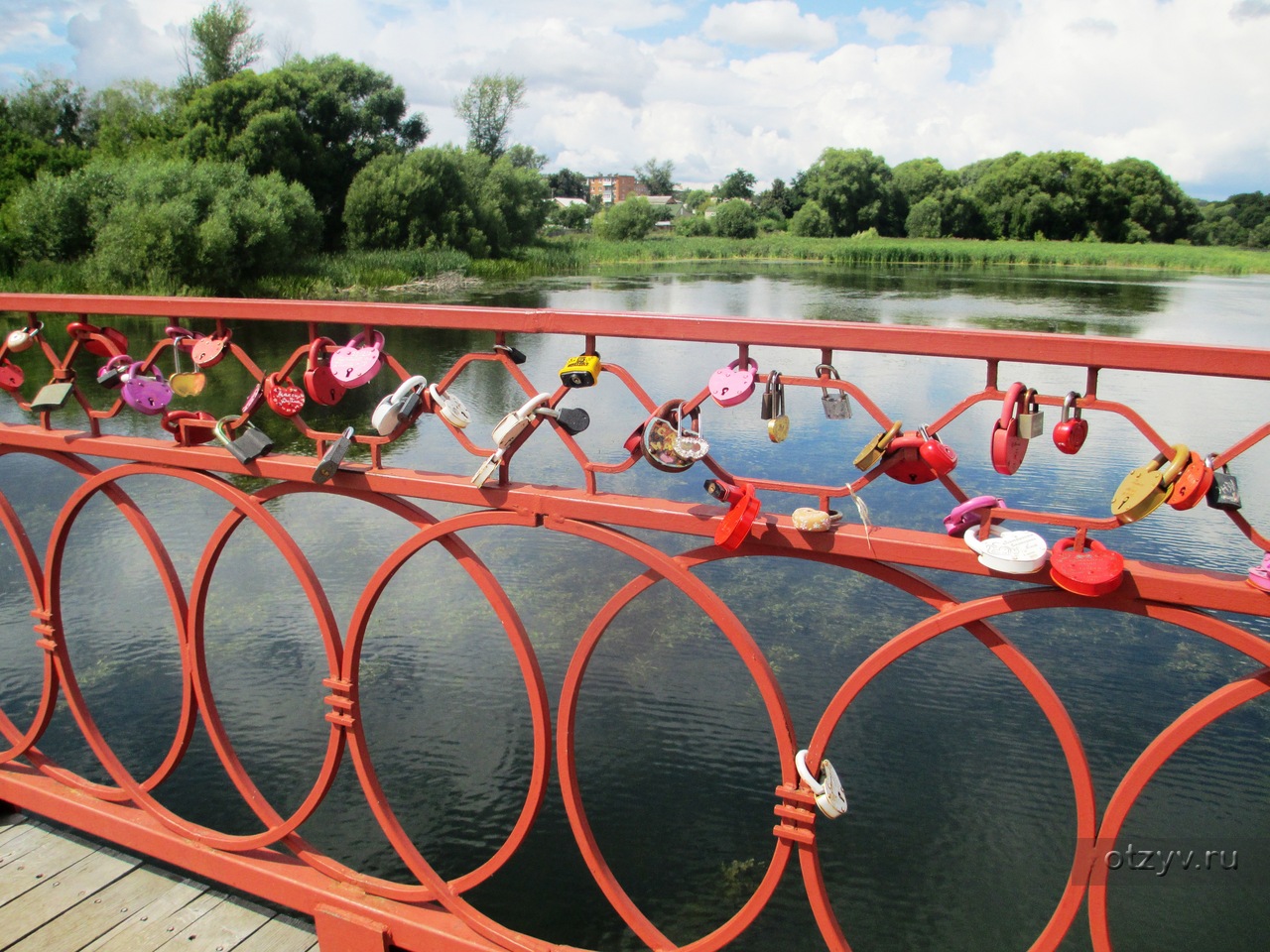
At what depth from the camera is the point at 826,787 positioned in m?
1.58

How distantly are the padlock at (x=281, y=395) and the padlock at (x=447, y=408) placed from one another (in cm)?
32

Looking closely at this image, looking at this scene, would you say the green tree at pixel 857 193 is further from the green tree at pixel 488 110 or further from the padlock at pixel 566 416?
the padlock at pixel 566 416

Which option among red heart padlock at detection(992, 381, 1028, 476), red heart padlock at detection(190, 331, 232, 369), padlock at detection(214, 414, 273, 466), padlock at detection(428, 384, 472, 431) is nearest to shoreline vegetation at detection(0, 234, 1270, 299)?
red heart padlock at detection(190, 331, 232, 369)

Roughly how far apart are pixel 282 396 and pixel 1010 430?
1.28m

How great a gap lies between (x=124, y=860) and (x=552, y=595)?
2.95 meters

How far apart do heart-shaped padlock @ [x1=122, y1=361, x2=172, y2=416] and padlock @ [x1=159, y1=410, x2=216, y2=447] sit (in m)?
0.03

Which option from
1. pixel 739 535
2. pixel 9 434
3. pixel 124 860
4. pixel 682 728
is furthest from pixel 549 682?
pixel 739 535

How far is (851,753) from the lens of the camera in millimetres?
3969

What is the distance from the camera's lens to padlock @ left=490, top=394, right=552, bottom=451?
1597mm

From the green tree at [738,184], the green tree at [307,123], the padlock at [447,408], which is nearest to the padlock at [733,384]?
the padlock at [447,408]

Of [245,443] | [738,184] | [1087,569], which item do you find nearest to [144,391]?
[245,443]

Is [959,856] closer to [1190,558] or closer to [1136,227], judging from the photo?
[1190,558]

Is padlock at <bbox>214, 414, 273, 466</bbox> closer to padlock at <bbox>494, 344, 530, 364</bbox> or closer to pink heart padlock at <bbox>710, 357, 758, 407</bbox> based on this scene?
padlock at <bbox>494, 344, 530, 364</bbox>

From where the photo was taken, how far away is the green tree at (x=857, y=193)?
6022cm
